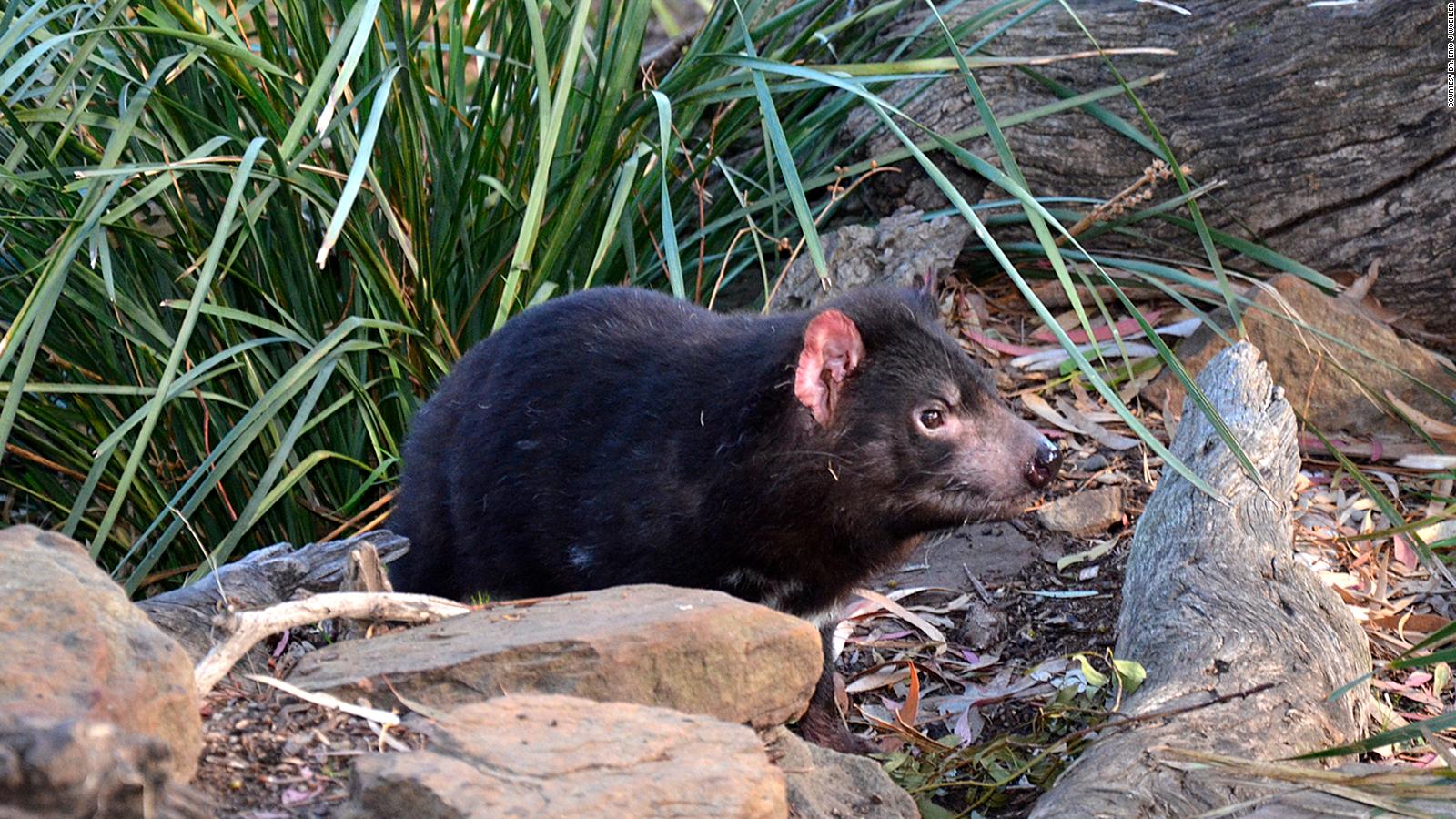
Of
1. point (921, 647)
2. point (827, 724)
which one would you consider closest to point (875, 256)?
point (921, 647)

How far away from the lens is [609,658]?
2.16m

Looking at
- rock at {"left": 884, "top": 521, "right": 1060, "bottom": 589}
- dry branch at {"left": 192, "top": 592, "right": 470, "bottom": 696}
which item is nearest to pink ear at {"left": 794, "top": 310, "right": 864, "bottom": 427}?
dry branch at {"left": 192, "top": 592, "right": 470, "bottom": 696}

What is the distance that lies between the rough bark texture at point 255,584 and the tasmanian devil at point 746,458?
0.37 m

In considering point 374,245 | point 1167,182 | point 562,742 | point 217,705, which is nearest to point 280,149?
point 374,245

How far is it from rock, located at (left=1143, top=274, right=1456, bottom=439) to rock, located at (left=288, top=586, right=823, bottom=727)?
2758 millimetres

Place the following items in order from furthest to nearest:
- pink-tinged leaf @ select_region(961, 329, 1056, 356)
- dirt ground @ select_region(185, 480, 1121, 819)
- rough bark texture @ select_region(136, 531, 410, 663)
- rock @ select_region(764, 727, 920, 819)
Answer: pink-tinged leaf @ select_region(961, 329, 1056, 356)
rough bark texture @ select_region(136, 531, 410, 663)
rock @ select_region(764, 727, 920, 819)
dirt ground @ select_region(185, 480, 1121, 819)

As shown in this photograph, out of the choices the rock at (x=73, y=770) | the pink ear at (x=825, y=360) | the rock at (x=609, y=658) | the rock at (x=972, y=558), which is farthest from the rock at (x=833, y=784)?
the rock at (x=972, y=558)

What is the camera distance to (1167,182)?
16.8ft

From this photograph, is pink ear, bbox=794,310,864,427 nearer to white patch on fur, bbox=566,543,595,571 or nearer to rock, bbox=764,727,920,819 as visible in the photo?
white patch on fur, bbox=566,543,595,571

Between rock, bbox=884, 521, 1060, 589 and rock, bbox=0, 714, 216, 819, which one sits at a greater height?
rock, bbox=0, 714, 216, 819

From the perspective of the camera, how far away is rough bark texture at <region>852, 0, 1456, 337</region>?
16.0 feet

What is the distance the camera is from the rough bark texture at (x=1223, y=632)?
2.48 meters

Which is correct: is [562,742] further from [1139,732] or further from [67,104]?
[67,104]

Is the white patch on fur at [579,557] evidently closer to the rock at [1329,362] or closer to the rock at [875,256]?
the rock at [875,256]
